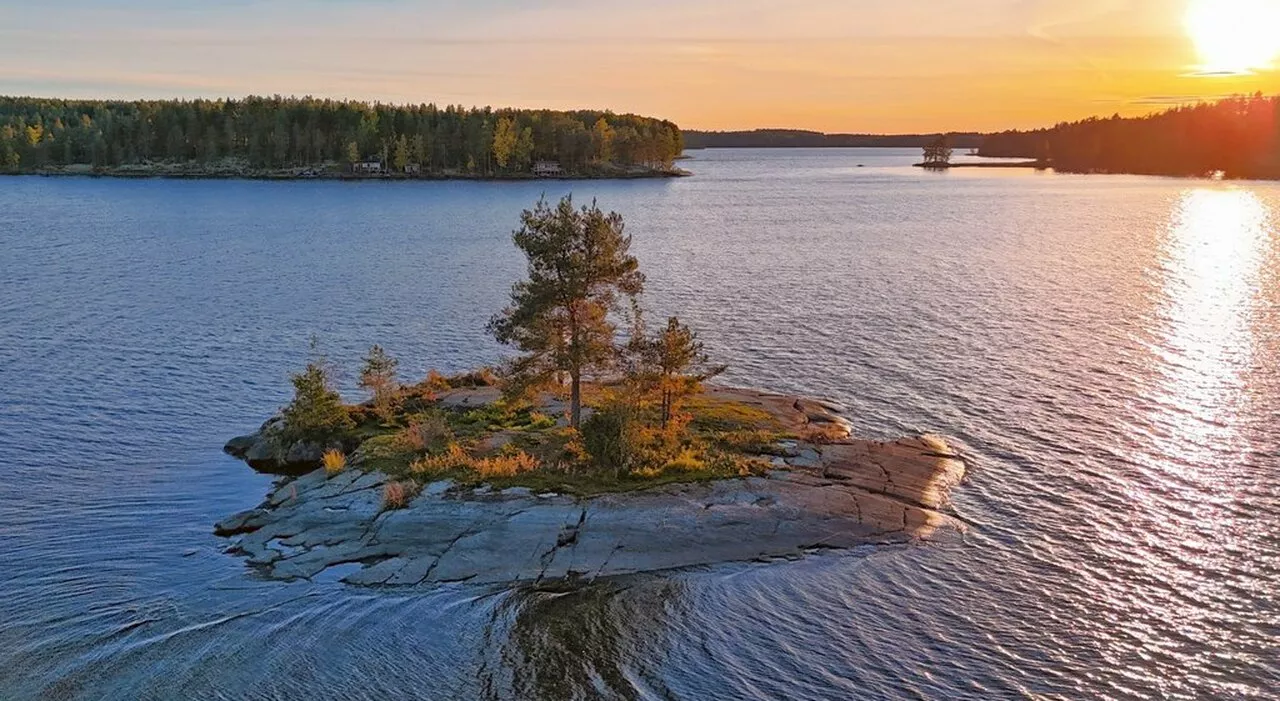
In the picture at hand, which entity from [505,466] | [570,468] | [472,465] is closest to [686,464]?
[570,468]

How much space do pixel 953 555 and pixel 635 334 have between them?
16.9 m

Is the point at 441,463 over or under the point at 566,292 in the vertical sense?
under

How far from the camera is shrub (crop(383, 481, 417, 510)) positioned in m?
33.9

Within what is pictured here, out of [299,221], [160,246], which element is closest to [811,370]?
[160,246]

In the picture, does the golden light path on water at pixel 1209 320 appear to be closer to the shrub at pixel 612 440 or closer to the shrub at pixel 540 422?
the shrub at pixel 612 440

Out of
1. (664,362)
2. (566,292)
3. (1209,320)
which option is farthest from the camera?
(1209,320)

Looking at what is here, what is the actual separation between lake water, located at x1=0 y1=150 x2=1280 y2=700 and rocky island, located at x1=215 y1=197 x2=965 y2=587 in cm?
159

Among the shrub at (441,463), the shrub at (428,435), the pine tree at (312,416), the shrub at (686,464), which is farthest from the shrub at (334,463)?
the shrub at (686,464)

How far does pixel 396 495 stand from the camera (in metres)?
34.1

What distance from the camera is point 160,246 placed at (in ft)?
369

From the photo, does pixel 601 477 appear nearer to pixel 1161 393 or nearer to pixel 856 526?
pixel 856 526

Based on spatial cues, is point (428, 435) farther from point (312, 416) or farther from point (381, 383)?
point (381, 383)

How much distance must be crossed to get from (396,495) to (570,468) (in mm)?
6554

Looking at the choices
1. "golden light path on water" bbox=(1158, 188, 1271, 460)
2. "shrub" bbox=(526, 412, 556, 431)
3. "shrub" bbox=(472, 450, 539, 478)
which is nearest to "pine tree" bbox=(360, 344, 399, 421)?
"shrub" bbox=(526, 412, 556, 431)
